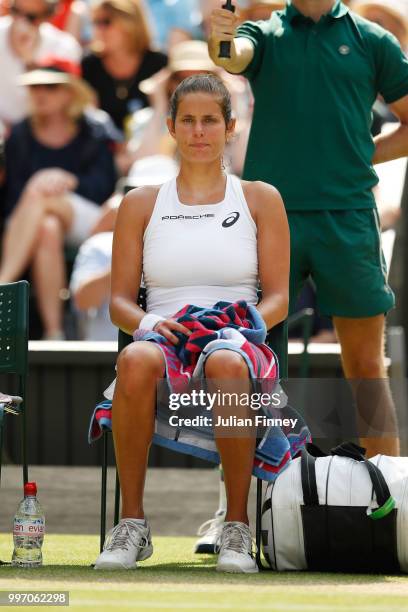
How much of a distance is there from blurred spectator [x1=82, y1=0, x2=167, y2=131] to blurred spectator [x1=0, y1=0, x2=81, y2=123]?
180 millimetres

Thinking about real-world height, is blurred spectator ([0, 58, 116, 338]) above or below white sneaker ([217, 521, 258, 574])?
above

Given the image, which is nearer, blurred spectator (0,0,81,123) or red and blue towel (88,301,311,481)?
red and blue towel (88,301,311,481)

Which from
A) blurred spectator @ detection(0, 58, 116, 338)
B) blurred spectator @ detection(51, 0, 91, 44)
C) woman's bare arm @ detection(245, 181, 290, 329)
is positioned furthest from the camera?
blurred spectator @ detection(51, 0, 91, 44)

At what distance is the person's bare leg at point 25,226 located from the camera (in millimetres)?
8781

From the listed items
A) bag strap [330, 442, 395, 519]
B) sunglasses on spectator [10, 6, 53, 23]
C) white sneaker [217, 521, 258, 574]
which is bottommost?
white sneaker [217, 521, 258, 574]

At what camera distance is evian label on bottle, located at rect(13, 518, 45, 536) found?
14.6 feet

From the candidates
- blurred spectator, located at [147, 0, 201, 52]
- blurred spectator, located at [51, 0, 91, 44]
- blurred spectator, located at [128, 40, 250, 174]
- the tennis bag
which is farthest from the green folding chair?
blurred spectator, located at [51, 0, 91, 44]

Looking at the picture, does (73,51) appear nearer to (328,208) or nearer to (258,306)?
(328,208)

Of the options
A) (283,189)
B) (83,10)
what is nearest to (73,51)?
(83,10)

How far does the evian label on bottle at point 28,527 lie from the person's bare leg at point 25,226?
434cm

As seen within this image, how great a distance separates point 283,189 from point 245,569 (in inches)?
61.6

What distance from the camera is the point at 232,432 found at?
4.24 m

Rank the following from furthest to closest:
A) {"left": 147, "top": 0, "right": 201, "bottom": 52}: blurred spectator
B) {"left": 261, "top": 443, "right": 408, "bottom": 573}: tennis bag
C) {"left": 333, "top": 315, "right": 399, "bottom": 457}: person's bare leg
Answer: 1. {"left": 147, "top": 0, "right": 201, "bottom": 52}: blurred spectator
2. {"left": 333, "top": 315, "right": 399, "bottom": 457}: person's bare leg
3. {"left": 261, "top": 443, "right": 408, "bottom": 573}: tennis bag

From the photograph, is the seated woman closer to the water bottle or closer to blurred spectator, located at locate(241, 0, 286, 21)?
the water bottle
